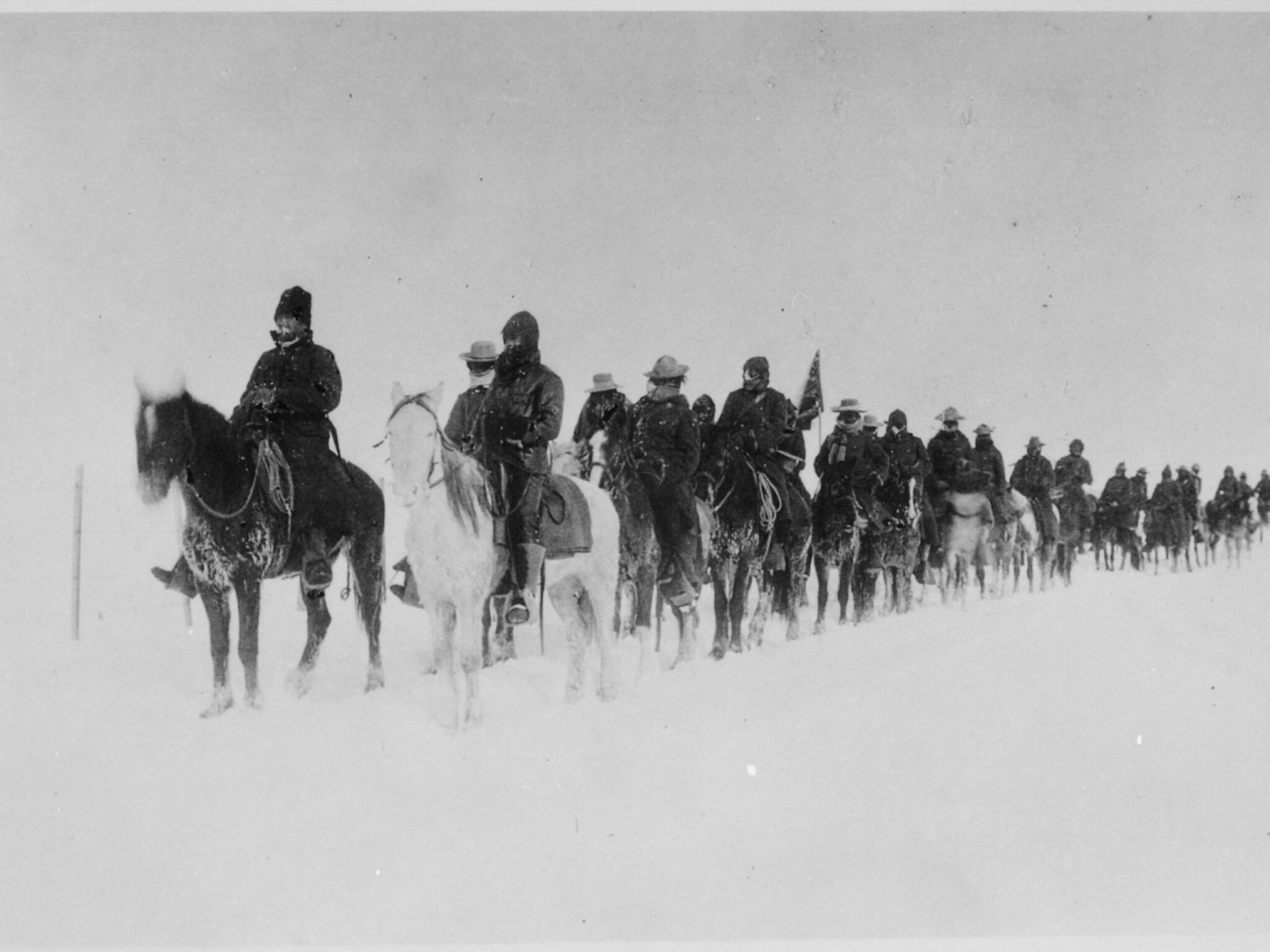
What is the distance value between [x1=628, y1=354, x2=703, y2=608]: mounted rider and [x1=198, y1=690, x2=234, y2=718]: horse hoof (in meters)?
2.70

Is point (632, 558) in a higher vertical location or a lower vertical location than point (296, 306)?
lower

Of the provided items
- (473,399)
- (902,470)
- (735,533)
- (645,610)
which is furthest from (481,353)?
(902,470)

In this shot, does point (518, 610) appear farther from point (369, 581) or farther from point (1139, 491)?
point (1139, 491)

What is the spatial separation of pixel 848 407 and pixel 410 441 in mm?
3553

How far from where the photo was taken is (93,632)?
6.13m

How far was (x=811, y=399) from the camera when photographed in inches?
305

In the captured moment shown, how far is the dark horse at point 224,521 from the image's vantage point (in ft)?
18.5

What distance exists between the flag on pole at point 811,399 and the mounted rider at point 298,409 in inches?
120

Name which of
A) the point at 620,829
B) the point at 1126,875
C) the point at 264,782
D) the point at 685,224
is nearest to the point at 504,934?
the point at 620,829

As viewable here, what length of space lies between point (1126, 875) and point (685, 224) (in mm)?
4497

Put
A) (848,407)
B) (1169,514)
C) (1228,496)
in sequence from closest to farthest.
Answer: (848,407) < (1228,496) < (1169,514)

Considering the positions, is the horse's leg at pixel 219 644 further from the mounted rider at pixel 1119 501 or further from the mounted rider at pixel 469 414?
the mounted rider at pixel 1119 501

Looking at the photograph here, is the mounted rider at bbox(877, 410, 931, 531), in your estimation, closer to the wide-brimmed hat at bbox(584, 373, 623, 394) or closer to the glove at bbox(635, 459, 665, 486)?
the glove at bbox(635, 459, 665, 486)

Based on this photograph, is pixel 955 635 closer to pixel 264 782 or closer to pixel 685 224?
pixel 685 224
